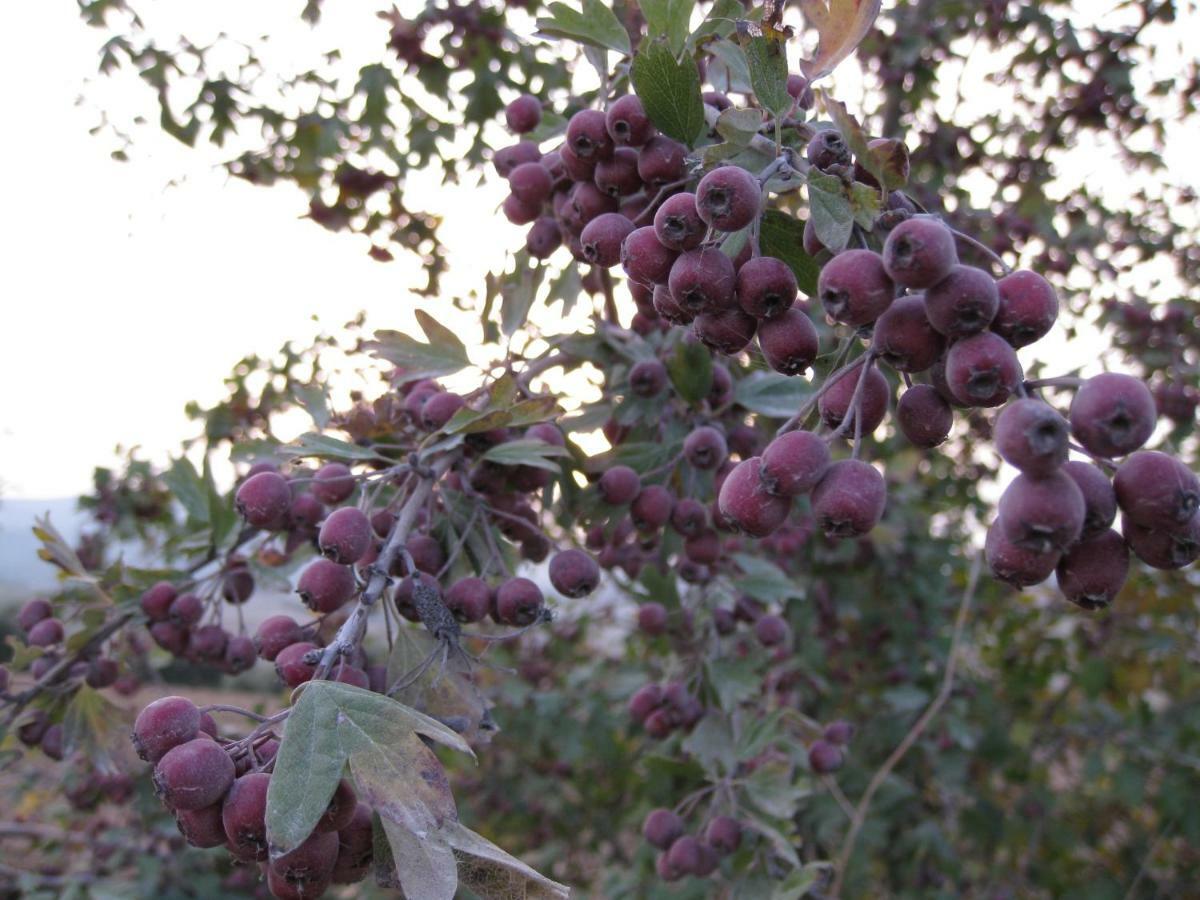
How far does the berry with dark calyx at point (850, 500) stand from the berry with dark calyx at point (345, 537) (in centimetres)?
70

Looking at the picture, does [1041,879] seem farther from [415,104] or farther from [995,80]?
[415,104]

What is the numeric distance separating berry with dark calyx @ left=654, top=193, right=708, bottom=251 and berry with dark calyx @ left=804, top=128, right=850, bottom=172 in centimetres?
16

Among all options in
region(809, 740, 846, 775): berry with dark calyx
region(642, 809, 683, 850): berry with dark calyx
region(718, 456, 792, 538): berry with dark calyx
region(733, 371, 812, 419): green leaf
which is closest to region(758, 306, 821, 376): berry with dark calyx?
region(718, 456, 792, 538): berry with dark calyx

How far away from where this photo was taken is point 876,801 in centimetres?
361

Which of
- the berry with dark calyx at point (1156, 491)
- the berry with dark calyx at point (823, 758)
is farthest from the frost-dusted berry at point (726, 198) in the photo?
the berry with dark calyx at point (823, 758)

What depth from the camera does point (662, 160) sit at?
1271mm

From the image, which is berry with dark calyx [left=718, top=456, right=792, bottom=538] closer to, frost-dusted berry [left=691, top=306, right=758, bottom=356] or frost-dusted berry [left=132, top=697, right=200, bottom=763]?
frost-dusted berry [left=691, top=306, right=758, bottom=356]

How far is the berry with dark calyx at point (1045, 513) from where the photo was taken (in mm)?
777

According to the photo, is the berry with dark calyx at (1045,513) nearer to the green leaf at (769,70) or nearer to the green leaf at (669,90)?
the green leaf at (769,70)

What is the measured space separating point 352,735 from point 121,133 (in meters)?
4.18

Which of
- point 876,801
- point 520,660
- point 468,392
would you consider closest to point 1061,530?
point 468,392

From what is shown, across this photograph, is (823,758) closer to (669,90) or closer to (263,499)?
(263,499)

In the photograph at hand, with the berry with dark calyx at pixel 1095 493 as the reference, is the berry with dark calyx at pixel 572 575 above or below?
below

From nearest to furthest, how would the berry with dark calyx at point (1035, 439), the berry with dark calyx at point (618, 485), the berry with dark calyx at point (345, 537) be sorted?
1. the berry with dark calyx at point (1035, 439)
2. the berry with dark calyx at point (345, 537)
3. the berry with dark calyx at point (618, 485)
